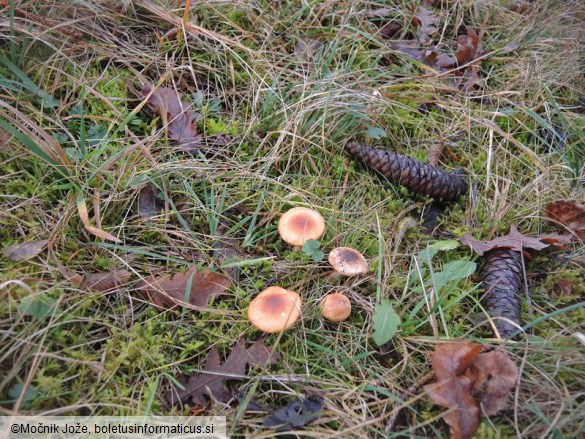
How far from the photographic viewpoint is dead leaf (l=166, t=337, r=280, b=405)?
1.83 m

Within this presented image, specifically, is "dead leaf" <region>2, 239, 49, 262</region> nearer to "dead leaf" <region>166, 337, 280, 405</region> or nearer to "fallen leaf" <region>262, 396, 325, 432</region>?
"dead leaf" <region>166, 337, 280, 405</region>

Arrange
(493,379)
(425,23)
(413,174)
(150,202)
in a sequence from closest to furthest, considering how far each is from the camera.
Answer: (493,379), (150,202), (413,174), (425,23)

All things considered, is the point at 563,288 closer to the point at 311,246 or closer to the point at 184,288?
the point at 311,246

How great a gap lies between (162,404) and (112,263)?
732mm

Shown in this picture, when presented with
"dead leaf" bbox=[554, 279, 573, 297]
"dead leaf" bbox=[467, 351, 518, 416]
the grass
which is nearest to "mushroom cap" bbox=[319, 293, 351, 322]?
the grass

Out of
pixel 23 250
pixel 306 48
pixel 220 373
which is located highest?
pixel 306 48

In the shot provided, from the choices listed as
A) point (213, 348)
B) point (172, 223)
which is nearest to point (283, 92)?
point (172, 223)

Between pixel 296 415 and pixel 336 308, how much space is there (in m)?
0.51

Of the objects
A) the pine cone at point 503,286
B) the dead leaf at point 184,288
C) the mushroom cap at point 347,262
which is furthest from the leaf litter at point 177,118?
the pine cone at point 503,286

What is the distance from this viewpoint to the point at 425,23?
11.7 ft

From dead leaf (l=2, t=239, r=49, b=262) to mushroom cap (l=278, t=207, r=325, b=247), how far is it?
1.17 meters

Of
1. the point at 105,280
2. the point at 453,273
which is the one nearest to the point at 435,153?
the point at 453,273

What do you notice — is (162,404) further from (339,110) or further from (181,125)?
(339,110)

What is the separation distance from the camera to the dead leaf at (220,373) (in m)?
1.83
